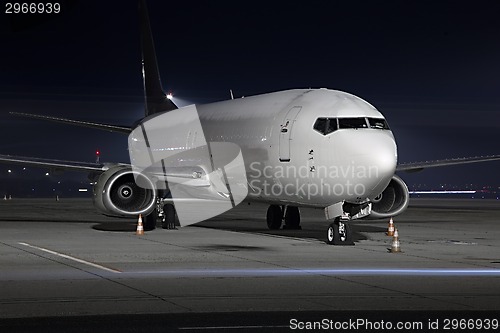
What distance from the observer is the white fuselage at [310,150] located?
22.1 meters

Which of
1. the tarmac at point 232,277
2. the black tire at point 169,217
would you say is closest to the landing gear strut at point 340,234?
the tarmac at point 232,277

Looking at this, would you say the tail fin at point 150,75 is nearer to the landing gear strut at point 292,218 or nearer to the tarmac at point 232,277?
the landing gear strut at point 292,218

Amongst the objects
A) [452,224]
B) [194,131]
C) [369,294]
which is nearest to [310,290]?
[369,294]

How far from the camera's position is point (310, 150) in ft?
76.3

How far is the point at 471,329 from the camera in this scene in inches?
417

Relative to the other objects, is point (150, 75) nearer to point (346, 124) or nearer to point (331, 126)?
point (331, 126)

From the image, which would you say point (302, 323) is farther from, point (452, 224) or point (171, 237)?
point (452, 224)

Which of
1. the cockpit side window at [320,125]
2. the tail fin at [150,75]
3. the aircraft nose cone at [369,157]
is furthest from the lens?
the tail fin at [150,75]

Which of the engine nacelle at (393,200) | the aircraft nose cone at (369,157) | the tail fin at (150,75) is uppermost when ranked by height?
the tail fin at (150,75)

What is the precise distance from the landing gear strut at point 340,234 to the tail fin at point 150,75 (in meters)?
16.4

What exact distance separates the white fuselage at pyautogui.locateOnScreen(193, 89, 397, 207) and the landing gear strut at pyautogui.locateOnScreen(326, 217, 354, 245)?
0.59 metres

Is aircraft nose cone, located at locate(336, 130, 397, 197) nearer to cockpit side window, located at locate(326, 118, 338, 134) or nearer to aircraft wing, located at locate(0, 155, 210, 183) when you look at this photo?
cockpit side window, located at locate(326, 118, 338, 134)

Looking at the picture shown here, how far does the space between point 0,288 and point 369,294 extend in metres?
5.16

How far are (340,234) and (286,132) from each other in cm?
299
